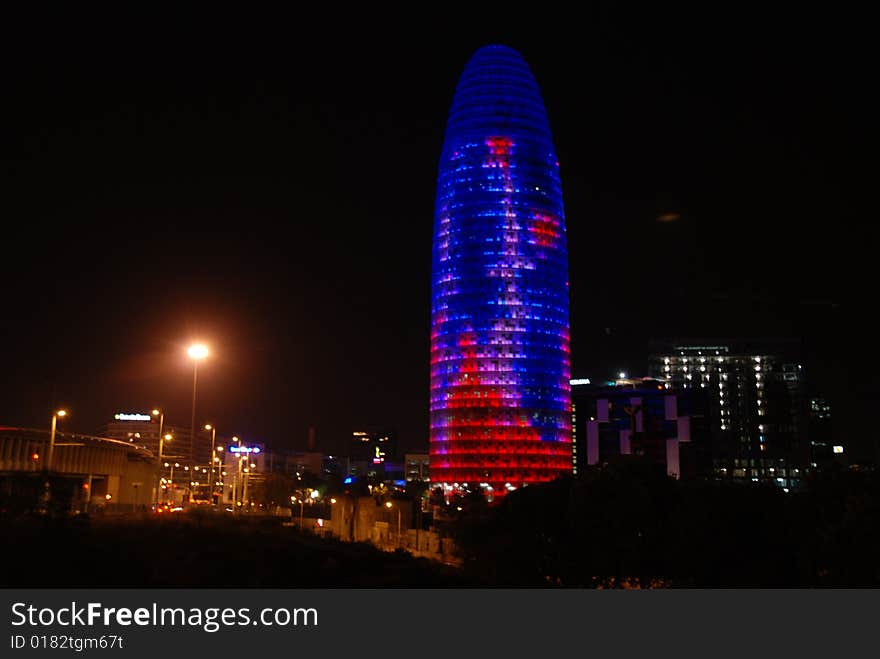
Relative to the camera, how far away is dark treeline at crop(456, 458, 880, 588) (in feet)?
156

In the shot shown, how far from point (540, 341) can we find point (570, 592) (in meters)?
172

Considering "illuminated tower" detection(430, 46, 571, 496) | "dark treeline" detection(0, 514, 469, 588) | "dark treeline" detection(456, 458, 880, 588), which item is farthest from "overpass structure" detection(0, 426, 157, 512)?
"illuminated tower" detection(430, 46, 571, 496)

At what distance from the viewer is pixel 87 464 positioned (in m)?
125

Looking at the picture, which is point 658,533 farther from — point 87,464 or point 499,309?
point 499,309

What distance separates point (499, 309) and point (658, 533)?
140 metres

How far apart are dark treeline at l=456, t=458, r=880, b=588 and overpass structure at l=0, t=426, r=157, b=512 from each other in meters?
46.1

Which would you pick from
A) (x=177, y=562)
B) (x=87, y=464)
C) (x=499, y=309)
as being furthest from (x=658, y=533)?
(x=499, y=309)

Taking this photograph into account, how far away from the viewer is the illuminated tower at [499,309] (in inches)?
7554

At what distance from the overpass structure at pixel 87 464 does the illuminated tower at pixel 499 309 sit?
6626 centimetres

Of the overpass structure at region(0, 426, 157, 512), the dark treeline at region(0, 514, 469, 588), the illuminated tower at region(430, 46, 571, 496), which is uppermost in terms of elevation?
the illuminated tower at region(430, 46, 571, 496)

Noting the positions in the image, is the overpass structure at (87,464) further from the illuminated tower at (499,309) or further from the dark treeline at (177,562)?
the illuminated tower at (499,309)

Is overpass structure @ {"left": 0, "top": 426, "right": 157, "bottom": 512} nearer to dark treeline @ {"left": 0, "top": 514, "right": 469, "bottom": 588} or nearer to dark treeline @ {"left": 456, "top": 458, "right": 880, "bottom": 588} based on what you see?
dark treeline @ {"left": 456, "top": 458, "right": 880, "bottom": 588}

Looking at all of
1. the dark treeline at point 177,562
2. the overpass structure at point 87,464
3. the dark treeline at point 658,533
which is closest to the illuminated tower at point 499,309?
the overpass structure at point 87,464

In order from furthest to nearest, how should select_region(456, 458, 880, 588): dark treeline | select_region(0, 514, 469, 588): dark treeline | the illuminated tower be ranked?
the illuminated tower → select_region(456, 458, 880, 588): dark treeline → select_region(0, 514, 469, 588): dark treeline
